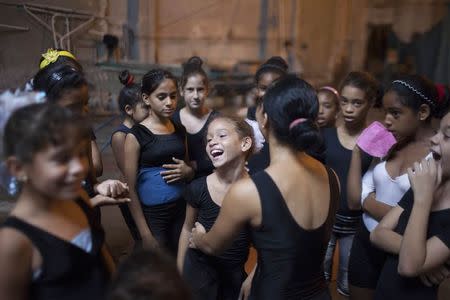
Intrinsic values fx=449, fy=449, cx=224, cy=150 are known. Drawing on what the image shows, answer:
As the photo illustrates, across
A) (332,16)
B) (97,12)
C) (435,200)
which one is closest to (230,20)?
(332,16)

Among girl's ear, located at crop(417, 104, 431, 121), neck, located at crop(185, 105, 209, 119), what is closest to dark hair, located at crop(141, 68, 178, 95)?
neck, located at crop(185, 105, 209, 119)

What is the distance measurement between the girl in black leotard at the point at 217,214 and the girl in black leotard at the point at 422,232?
0.60 metres

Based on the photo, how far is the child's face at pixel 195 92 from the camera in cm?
285

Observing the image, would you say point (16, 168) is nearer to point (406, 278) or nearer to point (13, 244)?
point (13, 244)

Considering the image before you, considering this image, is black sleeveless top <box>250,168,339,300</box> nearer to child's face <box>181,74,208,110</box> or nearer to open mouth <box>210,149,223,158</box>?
open mouth <box>210,149,223,158</box>

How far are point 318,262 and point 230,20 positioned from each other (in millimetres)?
6647

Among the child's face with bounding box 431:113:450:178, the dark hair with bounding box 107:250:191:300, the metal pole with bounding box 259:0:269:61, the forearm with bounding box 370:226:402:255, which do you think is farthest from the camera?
the metal pole with bounding box 259:0:269:61

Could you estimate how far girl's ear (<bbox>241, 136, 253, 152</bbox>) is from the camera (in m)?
2.02

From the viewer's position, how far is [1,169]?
1.21 meters

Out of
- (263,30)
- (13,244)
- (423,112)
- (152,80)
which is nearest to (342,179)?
(423,112)

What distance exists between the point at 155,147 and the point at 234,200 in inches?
43.7

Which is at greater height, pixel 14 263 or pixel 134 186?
pixel 14 263

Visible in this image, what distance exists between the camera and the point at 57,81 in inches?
73.7

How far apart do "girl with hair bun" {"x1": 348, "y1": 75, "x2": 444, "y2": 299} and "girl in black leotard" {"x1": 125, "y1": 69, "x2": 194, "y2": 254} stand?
986 millimetres
